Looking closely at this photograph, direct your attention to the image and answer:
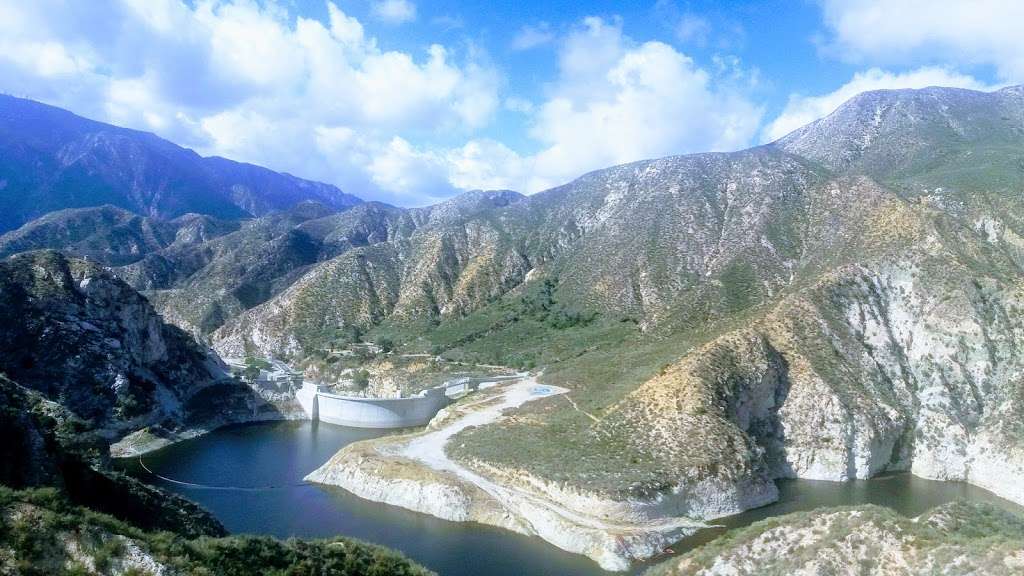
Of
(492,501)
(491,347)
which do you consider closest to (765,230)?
(491,347)

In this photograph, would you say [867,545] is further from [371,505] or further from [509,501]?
[371,505]

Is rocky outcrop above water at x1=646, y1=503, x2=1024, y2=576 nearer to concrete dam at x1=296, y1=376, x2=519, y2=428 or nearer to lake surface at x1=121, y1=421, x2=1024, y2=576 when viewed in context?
lake surface at x1=121, y1=421, x2=1024, y2=576

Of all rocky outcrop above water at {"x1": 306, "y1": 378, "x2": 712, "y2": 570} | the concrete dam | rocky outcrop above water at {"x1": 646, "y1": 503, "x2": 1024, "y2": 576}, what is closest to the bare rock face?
the concrete dam

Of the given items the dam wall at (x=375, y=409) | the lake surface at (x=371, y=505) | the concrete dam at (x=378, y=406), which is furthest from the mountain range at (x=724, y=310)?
the dam wall at (x=375, y=409)

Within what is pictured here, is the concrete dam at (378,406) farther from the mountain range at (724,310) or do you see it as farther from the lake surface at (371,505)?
the mountain range at (724,310)

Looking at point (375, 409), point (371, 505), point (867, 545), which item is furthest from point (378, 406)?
point (867, 545)

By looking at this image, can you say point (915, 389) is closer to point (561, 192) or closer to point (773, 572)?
point (773, 572)
